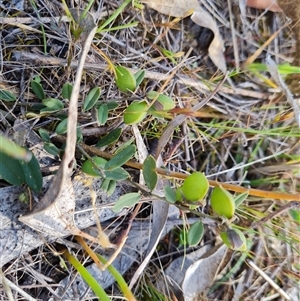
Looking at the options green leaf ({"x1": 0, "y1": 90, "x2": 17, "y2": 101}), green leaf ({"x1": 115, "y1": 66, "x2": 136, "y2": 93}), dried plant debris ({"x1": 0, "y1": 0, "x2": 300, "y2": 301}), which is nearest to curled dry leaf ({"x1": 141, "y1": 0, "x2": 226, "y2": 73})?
dried plant debris ({"x1": 0, "y1": 0, "x2": 300, "y2": 301})

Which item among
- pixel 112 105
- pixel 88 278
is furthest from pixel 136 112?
pixel 88 278

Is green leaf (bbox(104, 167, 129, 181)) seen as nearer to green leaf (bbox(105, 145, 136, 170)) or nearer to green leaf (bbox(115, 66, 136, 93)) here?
green leaf (bbox(105, 145, 136, 170))

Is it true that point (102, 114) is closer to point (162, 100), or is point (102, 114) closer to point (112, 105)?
point (112, 105)

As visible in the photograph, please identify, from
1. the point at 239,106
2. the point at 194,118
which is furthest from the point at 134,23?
the point at 239,106

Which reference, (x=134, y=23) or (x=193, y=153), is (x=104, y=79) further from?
(x=193, y=153)

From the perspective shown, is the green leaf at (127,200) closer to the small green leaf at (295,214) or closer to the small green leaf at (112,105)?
the small green leaf at (112,105)

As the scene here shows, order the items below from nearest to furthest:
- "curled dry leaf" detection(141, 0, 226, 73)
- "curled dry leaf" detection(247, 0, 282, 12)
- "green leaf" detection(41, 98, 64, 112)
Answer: "green leaf" detection(41, 98, 64, 112), "curled dry leaf" detection(141, 0, 226, 73), "curled dry leaf" detection(247, 0, 282, 12)

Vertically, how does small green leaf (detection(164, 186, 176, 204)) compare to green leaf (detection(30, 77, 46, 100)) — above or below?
below

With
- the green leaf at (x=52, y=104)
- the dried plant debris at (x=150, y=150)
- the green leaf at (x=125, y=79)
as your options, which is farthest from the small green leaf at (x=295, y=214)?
the green leaf at (x=52, y=104)
